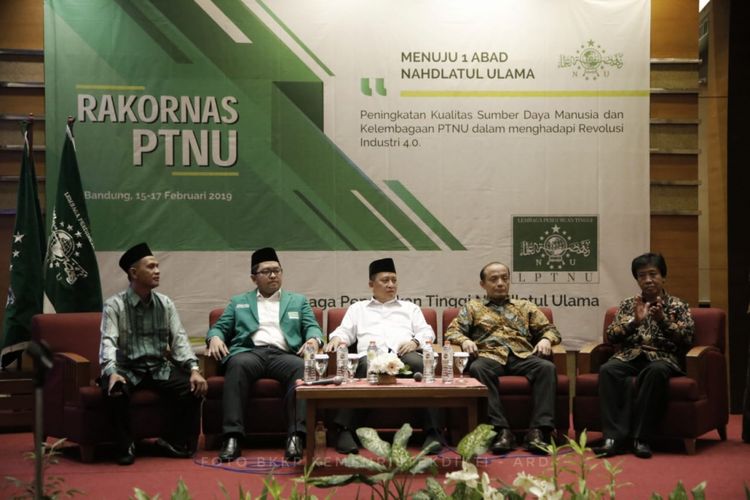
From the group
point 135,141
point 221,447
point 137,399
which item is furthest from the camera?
point 135,141

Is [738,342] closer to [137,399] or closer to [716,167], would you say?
[716,167]

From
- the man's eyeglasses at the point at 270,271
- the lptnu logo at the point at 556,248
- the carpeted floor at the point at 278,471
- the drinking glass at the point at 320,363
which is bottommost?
the carpeted floor at the point at 278,471

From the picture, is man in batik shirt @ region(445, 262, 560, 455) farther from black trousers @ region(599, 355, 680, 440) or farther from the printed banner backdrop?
the printed banner backdrop

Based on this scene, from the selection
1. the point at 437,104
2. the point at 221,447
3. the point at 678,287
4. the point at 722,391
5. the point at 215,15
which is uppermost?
the point at 215,15

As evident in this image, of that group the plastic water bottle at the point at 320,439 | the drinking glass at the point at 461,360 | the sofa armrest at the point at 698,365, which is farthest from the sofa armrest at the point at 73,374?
the sofa armrest at the point at 698,365

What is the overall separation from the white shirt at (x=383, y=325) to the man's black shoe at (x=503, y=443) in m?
0.73

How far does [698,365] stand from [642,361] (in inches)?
11.7

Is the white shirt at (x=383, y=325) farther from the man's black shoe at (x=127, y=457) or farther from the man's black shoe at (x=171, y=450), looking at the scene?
the man's black shoe at (x=127, y=457)

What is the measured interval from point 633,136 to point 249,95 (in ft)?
A: 8.72

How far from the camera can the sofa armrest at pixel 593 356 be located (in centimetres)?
480

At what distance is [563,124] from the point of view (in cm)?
575

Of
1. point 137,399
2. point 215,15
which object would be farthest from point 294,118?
point 137,399

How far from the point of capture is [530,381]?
462 centimetres

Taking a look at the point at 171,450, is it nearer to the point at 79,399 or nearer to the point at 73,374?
the point at 79,399
